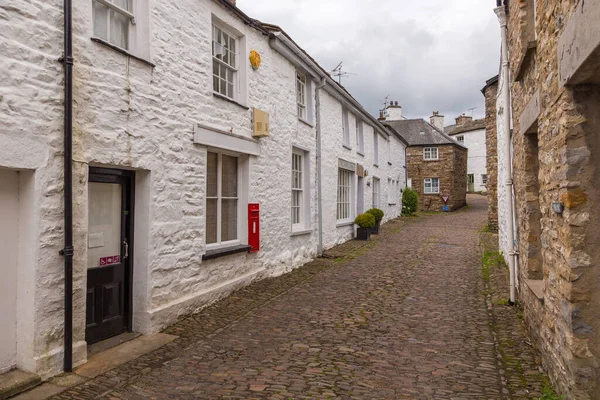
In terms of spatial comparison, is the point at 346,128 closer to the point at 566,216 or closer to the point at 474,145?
the point at 566,216

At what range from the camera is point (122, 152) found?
5.32 m

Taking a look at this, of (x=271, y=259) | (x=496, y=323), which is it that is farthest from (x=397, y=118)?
(x=496, y=323)

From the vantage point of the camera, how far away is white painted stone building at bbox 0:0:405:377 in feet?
14.0

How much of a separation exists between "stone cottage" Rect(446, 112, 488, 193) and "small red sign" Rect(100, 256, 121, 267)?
1623 inches

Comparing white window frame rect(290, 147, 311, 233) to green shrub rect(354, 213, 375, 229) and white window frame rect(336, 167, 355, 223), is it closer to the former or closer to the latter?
white window frame rect(336, 167, 355, 223)

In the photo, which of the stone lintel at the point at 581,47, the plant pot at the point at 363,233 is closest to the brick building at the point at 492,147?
the plant pot at the point at 363,233

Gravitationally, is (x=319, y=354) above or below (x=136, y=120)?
below

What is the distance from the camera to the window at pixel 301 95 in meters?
11.4

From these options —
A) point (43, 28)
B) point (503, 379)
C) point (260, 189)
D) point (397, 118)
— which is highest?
point (397, 118)

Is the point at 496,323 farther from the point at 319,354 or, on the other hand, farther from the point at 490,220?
the point at 490,220

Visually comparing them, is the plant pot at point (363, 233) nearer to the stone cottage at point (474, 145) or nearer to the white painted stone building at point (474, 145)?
the white painted stone building at point (474, 145)

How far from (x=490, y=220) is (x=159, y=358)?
1510 cm

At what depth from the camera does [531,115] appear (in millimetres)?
5117

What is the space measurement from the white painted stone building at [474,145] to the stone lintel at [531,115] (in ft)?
127
